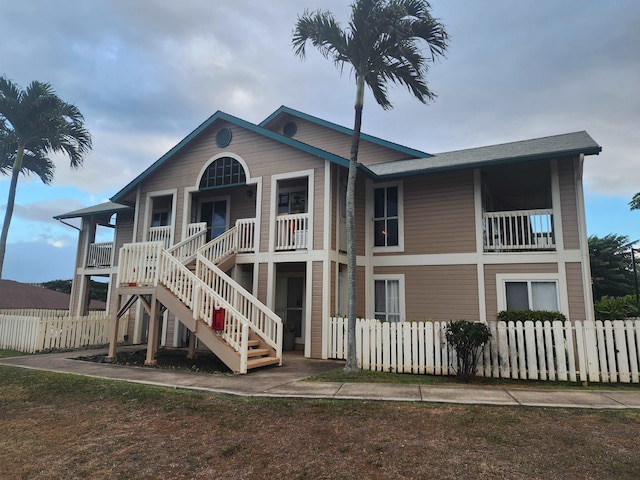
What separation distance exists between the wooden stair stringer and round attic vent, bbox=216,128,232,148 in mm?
5926

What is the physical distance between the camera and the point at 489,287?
449 inches

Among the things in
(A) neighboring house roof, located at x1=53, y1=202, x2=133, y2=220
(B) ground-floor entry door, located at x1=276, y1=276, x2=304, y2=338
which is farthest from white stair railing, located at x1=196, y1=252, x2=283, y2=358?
(A) neighboring house roof, located at x1=53, y1=202, x2=133, y2=220

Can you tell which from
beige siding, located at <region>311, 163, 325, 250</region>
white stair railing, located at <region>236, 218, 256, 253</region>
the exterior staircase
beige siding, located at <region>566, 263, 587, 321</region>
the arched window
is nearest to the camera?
the exterior staircase

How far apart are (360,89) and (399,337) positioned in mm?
6100

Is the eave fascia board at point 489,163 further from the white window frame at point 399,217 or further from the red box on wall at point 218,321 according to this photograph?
the red box on wall at point 218,321

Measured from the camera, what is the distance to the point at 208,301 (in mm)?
9586

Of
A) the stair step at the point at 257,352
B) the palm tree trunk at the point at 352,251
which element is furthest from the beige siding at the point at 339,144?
the stair step at the point at 257,352

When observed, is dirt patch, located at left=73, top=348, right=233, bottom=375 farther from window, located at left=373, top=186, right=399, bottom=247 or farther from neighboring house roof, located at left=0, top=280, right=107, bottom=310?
neighboring house roof, located at left=0, top=280, right=107, bottom=310

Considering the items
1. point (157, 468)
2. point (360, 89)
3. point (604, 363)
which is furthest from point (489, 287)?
point (157, 468)

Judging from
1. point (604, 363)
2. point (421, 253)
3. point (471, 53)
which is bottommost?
point (604, 363)

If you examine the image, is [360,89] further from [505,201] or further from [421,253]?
[505,201]

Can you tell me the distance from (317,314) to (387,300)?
2929mm

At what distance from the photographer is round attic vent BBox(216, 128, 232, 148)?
13.5m

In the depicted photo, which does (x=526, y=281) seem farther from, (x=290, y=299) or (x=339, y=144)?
(x=339, y=144)
